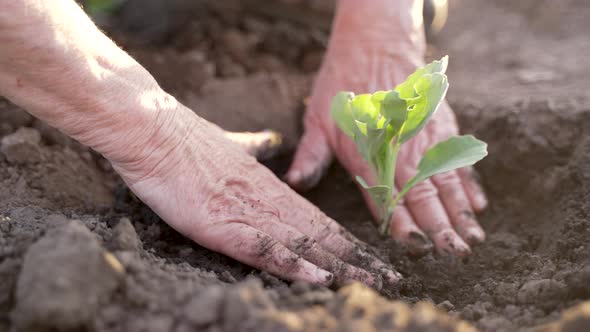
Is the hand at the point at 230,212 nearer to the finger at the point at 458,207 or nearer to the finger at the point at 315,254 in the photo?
the finger at the point at 315,254

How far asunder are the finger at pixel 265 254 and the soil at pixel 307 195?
0.05m

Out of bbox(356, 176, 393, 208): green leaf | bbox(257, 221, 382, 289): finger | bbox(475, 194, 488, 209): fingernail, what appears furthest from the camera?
bbox(475, 194, 488, 209): fingernail

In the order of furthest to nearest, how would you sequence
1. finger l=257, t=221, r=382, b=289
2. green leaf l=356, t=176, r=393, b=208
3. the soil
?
green leaf l=356, t=176, r=393, b=208 → finger l=257, t=221, r=382, b=289 → the soil

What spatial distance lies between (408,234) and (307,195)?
1.46ft

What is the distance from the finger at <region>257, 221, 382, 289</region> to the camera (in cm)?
145

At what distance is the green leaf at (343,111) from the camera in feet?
5.04

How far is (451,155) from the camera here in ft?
5.23

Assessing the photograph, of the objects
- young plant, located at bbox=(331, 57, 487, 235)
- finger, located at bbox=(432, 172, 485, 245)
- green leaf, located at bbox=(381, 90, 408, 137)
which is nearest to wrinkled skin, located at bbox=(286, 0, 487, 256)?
finger, located at bbox=(432, 172, 485, 245)

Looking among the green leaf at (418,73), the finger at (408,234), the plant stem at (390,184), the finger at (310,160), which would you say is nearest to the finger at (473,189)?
the finger at (408,234)

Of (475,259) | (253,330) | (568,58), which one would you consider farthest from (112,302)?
(568,58)

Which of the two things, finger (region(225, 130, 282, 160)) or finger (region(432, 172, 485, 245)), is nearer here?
finger (region(432, 172, 485, 245))

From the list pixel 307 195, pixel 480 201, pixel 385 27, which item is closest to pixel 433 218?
pixel 480 201

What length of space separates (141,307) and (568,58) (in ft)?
8.95

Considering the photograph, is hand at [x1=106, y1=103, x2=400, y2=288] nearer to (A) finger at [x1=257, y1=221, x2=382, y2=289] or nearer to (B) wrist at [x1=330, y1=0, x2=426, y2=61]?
(A) finger at [x1=257, y1=221, x2=382, y2=289]
